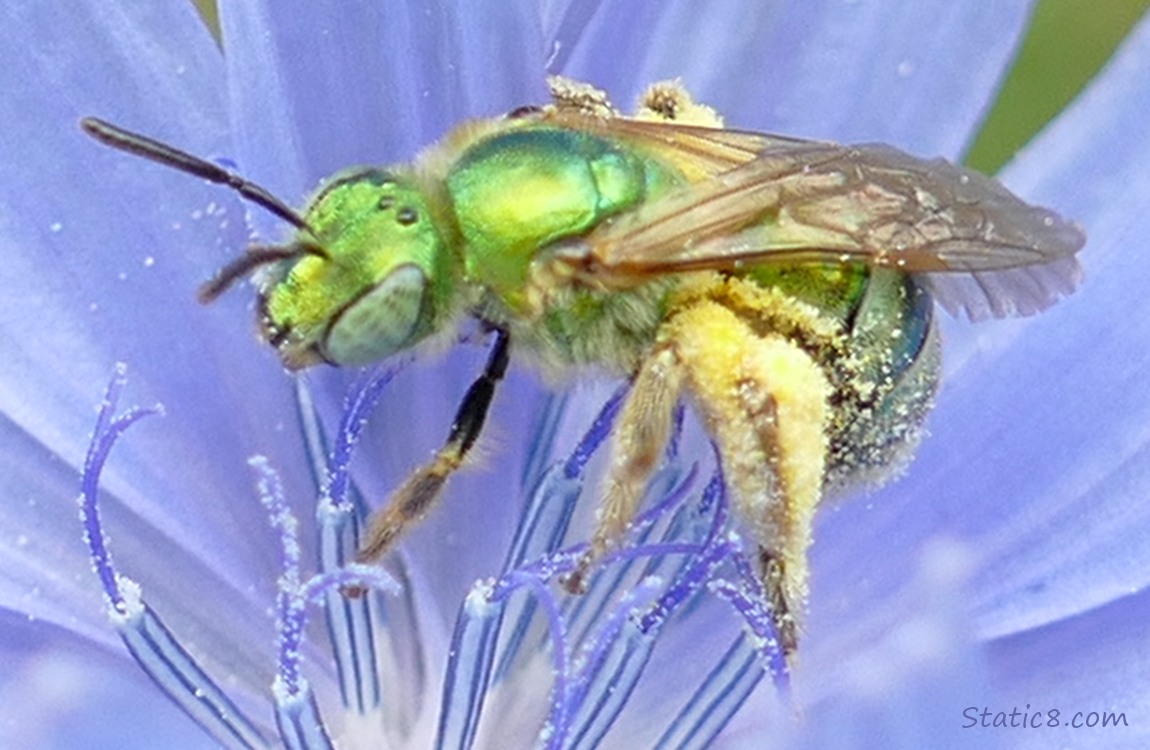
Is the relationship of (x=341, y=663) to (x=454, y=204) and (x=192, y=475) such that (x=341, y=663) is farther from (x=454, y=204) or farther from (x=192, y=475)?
(x=454, y=204)

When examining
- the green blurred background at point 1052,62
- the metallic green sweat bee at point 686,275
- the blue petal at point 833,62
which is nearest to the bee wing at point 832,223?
the metallic green sweat bee at point 686,275

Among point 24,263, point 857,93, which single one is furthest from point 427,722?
point 857,93

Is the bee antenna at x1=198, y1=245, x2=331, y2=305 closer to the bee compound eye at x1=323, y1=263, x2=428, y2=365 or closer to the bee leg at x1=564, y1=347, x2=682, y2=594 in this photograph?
the bee compound eye at x1=323, y1=263, x2=428, y2=365

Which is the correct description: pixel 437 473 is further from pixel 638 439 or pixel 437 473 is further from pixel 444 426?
pixel 444 426

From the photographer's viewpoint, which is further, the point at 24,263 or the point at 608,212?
the point at 24,263

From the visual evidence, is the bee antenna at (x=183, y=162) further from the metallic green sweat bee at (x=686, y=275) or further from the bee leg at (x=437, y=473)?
Answer: the bee leg at (x=437, y=473)

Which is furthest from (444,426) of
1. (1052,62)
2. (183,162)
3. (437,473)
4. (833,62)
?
(1052,62)
